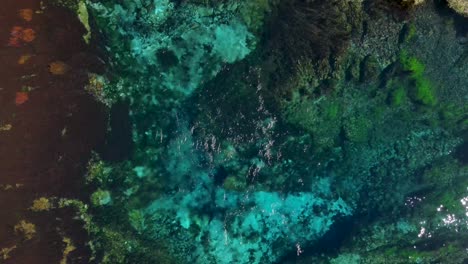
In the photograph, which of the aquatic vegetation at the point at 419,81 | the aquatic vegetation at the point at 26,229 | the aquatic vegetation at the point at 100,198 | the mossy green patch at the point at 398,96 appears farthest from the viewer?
the mossy green patch at the point at 398,96

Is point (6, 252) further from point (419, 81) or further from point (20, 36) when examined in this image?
point (419, 81)

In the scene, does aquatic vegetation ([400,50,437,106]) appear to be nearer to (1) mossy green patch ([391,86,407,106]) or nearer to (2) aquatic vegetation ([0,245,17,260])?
(1) mossy green patch ([391,86,407,106])

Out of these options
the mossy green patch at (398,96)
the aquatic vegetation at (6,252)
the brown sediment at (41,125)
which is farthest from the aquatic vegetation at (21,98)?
the mossy green patch at (398,96)

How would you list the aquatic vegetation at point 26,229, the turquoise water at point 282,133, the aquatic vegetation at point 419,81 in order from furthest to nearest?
the aquatic vegetation at point 419,81
the turquoise water at point 282,133
the aquatic vegetation at point 26,229

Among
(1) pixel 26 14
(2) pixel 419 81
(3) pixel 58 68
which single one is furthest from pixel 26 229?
(2) pixel 419 81

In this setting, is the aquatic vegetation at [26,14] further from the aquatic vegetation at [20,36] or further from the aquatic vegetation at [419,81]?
the aquatic vegetation at [419,81]

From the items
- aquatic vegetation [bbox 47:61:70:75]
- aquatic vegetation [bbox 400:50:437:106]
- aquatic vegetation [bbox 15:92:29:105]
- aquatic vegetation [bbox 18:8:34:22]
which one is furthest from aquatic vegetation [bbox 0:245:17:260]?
aquatic vegetation [bbox 400:50:437:106]
